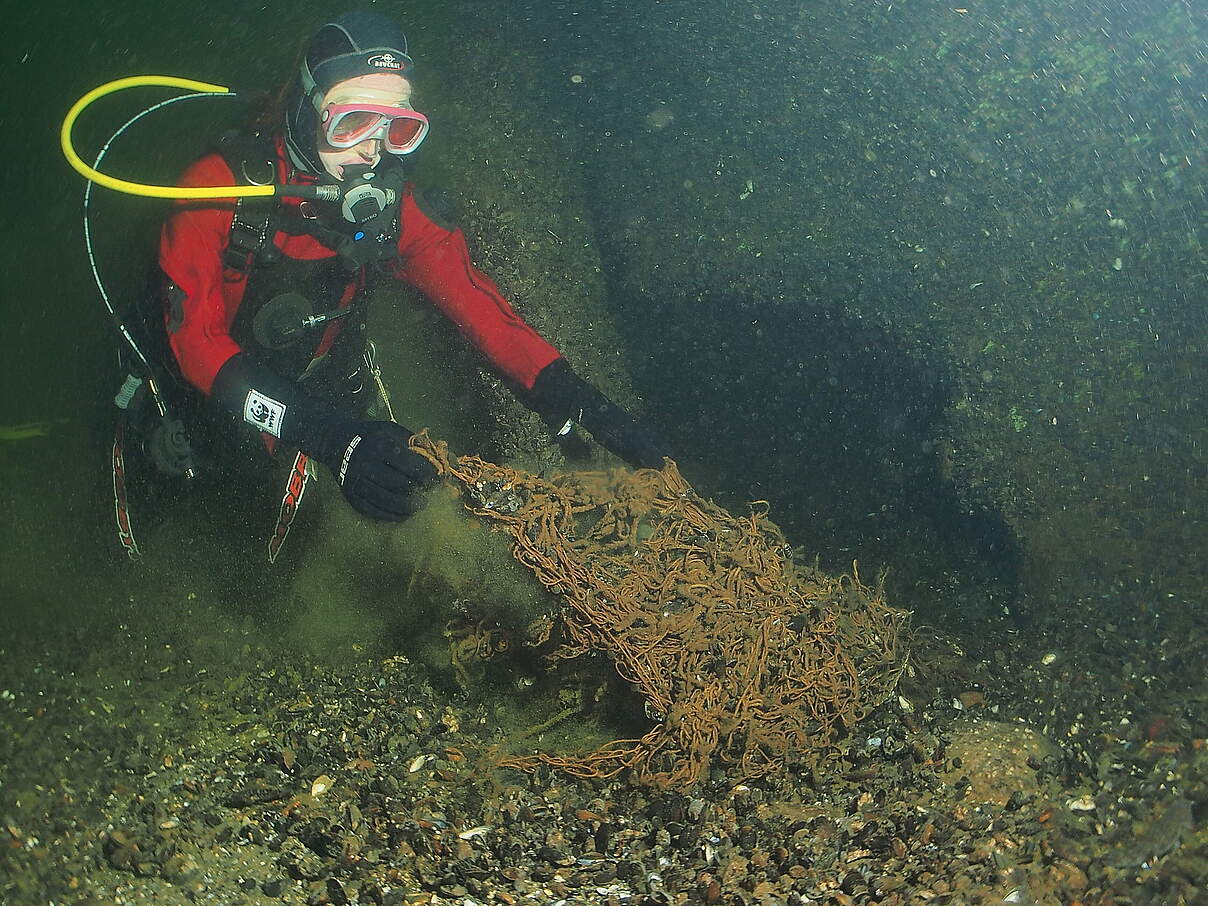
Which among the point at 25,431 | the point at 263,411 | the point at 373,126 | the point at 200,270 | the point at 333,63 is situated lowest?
the point at 25,431

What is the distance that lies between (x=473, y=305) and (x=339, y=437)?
903 millimetres

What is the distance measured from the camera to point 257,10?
170 inches

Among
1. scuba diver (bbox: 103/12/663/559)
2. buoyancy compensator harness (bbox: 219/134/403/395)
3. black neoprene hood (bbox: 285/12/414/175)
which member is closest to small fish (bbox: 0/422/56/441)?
scuba diver (bbox: 103/12/663/559)

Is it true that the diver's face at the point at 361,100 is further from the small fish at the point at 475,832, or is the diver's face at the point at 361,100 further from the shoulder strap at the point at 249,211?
the small fish at the point at 475,832

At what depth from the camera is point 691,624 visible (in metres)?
1.88

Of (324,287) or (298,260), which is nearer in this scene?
(298,260)

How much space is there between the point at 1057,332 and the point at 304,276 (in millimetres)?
2844

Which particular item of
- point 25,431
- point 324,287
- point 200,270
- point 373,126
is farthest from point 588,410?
point 25,431

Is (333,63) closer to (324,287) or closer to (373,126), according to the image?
(373,126)

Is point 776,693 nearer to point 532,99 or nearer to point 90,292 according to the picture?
point 532,99

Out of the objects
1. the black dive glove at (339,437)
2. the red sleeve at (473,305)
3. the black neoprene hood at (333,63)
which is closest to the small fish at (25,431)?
the black dive glove at (339,437)

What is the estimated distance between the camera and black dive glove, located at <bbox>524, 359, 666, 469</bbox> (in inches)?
109

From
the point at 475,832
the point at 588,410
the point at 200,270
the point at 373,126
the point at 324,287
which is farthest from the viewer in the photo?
A: the point at 588,410

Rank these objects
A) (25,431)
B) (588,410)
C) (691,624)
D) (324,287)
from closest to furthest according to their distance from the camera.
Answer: (691,624) < (324,287) < (588,410) < (25,431)
